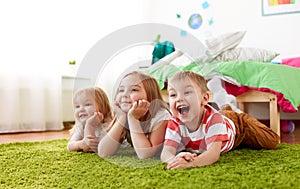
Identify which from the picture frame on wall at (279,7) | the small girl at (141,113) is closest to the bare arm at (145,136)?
the small girl at (141,113)

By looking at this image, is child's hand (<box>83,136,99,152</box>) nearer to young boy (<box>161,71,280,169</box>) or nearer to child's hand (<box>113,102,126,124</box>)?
child's hand (<box>113,102,126,124</box>)

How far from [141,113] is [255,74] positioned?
0.94m

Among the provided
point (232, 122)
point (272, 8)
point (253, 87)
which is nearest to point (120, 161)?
point (232, 122)

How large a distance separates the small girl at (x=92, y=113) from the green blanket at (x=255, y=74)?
458mm

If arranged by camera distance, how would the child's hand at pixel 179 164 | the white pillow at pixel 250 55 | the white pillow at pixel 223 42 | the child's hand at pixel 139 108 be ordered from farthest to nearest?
the white pillow at pixel 250 55 < the white pillow at pixel 223 42 < the child's hand at pixel 139 108 < the child's hand at pixel 179 164

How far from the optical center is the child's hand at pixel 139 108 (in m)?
1.21

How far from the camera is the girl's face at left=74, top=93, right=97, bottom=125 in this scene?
1376mm

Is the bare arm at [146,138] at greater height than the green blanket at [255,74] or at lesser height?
lesser

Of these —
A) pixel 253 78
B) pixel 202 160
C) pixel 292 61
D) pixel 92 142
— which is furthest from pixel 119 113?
pixel 292 61

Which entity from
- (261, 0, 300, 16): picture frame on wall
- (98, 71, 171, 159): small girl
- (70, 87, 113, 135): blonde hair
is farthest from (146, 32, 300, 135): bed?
(261, 0, 300, 16): picture frame on wall

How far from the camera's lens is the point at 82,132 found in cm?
149

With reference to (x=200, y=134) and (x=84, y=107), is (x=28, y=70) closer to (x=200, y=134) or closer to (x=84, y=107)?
(x=84, y=107)

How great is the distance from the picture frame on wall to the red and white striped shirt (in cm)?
204

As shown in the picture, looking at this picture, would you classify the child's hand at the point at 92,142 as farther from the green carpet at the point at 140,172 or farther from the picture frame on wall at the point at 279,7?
the picture frame on wall at the point at 279,7
